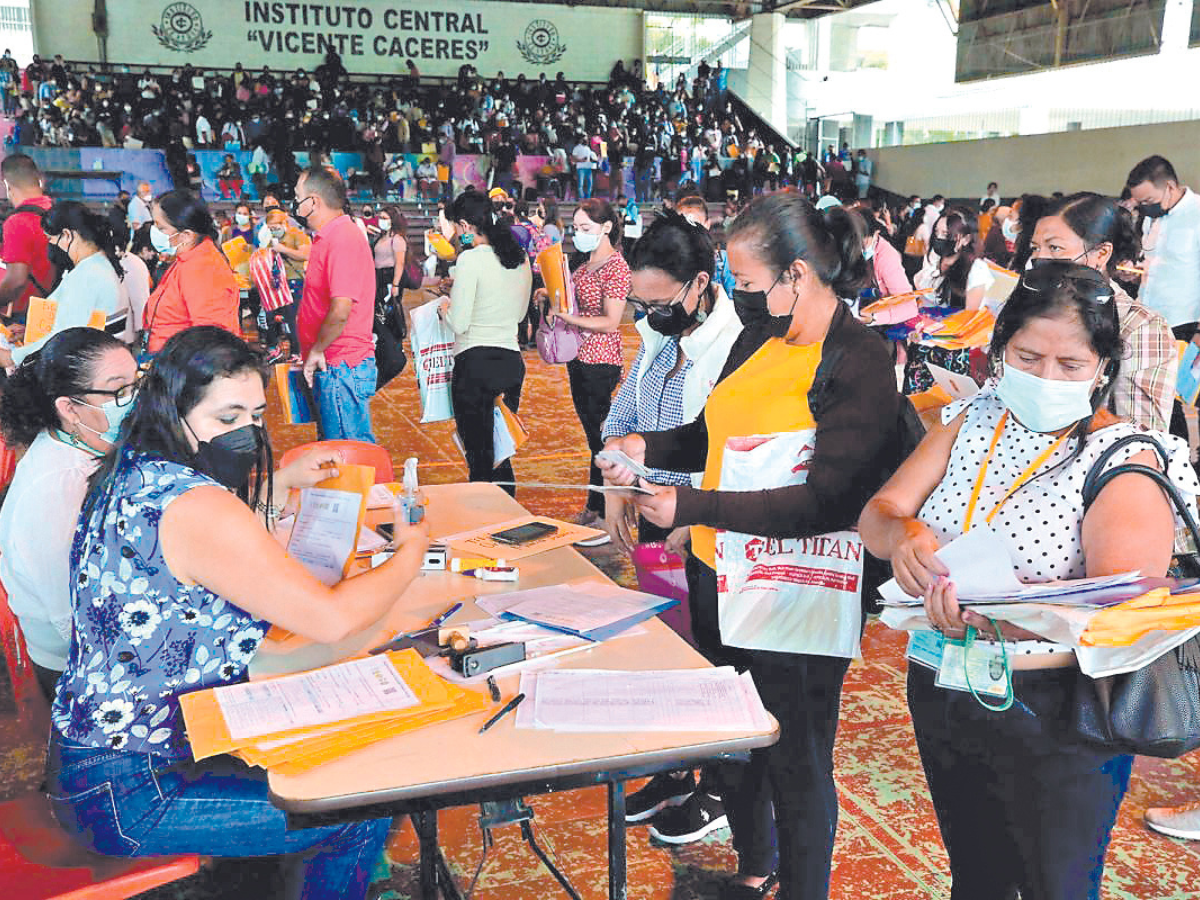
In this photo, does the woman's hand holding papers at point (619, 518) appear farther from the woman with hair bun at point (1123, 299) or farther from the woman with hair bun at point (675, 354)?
the woman with hair bun at point (1123, 299)

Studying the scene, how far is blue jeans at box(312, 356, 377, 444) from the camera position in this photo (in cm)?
449

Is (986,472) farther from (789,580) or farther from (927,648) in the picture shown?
(789,580)

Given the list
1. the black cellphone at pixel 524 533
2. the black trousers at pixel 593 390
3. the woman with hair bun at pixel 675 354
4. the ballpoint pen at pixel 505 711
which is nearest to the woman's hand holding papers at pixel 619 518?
the woman with hair bun at pixel 675 354

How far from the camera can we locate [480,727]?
5.51 feet

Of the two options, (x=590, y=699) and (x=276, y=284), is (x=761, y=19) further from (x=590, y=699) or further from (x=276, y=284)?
(x=590, y=699)

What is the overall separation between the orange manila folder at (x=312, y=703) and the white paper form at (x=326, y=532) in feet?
1.22

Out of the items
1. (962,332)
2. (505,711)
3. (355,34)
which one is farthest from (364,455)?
(355,34)

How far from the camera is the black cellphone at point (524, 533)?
264cm

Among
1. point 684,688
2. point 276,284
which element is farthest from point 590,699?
point 276,284

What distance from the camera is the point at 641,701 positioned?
5.71 ft

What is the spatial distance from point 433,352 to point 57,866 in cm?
312

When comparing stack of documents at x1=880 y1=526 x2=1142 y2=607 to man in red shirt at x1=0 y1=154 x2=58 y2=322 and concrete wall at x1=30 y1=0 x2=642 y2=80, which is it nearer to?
man in red shirt at x1=0 y1=154 x2=58 y2=322

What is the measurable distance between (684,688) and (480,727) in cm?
36


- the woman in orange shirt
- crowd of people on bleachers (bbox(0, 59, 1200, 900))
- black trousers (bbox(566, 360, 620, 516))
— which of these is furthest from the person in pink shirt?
Answer: the woman in orange shirt
